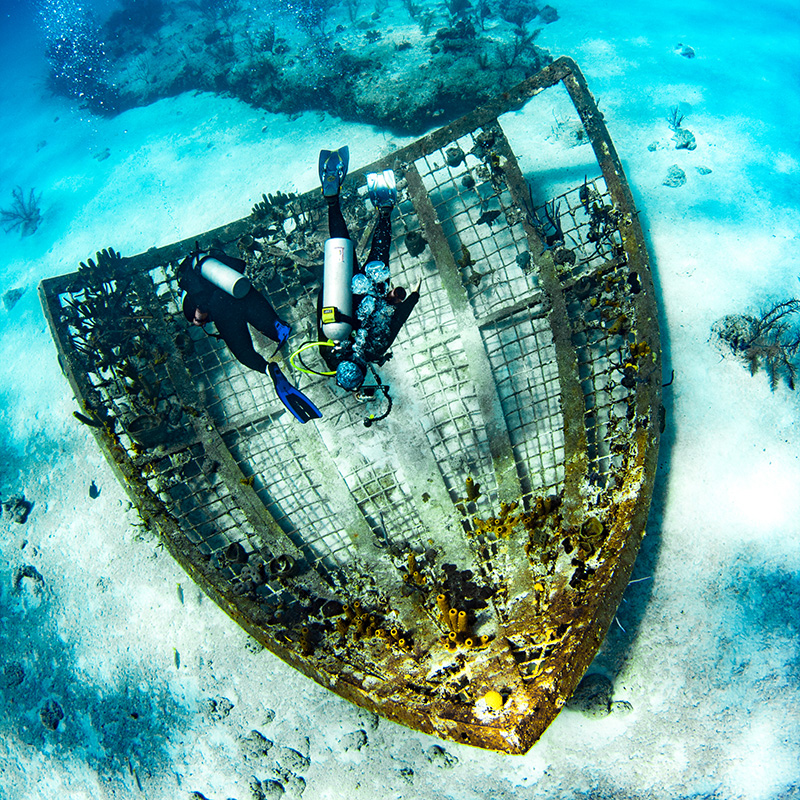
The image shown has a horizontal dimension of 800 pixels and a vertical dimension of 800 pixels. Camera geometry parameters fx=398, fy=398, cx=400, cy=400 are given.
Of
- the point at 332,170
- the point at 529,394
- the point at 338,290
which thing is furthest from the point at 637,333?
the point at 332,170

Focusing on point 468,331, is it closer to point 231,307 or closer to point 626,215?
point 626,215

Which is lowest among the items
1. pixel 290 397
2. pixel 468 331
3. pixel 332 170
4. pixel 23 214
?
pixel 290 397

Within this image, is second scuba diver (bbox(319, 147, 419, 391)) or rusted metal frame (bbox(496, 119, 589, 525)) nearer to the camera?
rusted metal frame (bbox(496, 119, 589, 525))

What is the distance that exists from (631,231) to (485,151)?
2319 mm

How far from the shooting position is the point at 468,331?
555cm

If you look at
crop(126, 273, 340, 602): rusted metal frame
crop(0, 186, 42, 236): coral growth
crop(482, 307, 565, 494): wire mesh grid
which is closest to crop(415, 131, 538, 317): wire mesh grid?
crop(482, 307, 565, 494): wire mesh grid

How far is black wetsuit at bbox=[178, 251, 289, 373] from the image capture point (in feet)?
17.5

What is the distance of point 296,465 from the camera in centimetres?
580

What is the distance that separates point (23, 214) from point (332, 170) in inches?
521

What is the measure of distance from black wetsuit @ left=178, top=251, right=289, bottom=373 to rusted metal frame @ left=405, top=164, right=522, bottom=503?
92.8 inches

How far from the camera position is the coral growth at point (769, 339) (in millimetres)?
5652

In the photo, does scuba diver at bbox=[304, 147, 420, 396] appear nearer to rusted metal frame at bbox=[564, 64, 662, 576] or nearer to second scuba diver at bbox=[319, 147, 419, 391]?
second scuba diver at bbox=[319, 147, 419, 391]

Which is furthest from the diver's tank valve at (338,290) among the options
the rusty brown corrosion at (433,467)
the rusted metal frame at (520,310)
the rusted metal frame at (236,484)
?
the rusted metal frame at (236,484)

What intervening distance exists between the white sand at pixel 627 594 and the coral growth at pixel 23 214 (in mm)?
4569
